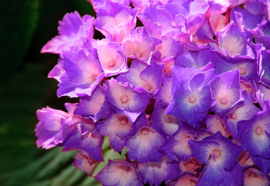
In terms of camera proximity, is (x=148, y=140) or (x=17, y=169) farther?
(x=17, y=169)

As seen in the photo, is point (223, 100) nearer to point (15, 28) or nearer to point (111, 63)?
point (111, 63)

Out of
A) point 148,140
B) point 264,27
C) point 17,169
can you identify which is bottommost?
point 17,169

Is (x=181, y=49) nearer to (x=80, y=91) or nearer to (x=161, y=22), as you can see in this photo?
(x=161, y=22)

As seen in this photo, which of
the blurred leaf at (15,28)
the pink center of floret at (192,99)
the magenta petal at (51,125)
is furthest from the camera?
the blurred leaf at (15,28)

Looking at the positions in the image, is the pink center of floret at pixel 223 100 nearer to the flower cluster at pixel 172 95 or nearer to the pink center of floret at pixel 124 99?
the flower cluster at pixel 172 95

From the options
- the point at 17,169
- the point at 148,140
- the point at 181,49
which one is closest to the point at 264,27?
the point at 181,49

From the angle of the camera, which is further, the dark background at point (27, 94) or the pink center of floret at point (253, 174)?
the dark background at point (27, 94)

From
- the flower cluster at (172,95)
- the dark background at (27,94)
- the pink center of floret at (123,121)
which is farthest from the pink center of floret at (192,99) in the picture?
the dark background at (27,94)
